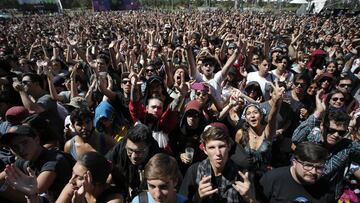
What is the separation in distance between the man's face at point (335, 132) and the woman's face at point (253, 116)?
71 cm

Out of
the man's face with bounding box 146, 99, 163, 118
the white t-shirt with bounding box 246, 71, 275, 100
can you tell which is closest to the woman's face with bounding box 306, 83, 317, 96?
the white t-shirt with bounding box 246, 71, 275, 100

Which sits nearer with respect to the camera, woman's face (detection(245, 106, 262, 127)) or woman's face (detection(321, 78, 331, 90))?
woman's face (detection(245, 106, 262, 127))

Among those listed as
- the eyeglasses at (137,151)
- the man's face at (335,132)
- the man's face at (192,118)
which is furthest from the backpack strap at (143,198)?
the man's face at (335,132)

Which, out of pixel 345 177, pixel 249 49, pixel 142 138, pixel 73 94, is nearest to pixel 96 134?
pixel 142 138

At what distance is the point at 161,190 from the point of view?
228cm

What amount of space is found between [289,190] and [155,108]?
6.23ft

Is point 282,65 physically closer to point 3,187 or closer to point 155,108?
point 155,108

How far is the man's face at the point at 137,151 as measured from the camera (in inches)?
115

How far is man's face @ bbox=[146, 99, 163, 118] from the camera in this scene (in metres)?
3.86

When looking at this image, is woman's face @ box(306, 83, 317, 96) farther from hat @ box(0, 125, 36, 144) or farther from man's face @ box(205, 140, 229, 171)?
hat @ box(0, 125, 36, 144)

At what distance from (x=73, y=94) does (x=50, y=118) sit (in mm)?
884

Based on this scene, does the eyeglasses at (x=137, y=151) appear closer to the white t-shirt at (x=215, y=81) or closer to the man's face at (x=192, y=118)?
the man's face at (x=192, y=118)

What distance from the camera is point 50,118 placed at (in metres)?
4.16

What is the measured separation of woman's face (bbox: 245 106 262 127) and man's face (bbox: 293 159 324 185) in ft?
3.06
